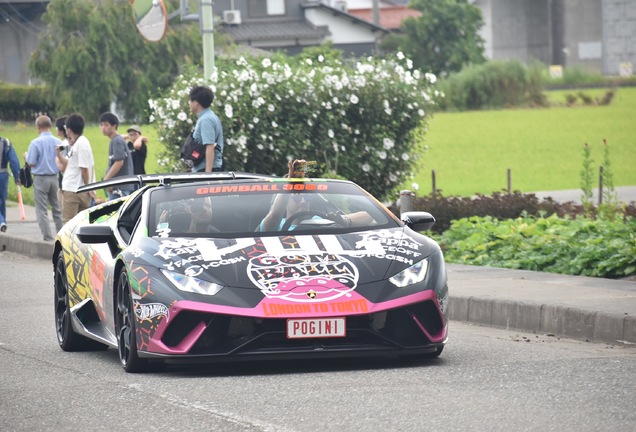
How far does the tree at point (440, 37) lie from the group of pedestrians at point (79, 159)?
7074 cm

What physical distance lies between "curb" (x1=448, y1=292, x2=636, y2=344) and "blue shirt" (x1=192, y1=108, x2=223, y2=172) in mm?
4211

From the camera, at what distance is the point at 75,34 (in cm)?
6375

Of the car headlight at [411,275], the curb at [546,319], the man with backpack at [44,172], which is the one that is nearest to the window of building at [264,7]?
the man with backpack at [44,172]

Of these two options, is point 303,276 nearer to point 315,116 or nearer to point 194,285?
point 194,285

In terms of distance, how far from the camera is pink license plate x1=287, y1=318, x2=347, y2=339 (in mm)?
8727

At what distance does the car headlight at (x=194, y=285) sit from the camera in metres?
8.79

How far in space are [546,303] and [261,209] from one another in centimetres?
294

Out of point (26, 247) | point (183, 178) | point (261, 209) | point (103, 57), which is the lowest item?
point (26, 247)

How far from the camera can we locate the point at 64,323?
11086 millimetres

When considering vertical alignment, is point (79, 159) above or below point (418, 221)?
above

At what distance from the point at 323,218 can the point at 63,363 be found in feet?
6.59

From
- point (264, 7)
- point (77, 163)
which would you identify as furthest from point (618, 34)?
point (77, 163)

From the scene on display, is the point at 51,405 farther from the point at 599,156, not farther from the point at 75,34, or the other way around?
the point at 75,34

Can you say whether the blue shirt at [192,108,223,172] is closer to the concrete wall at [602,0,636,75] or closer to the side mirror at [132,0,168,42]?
the side mirror at [132,0,168,42]
